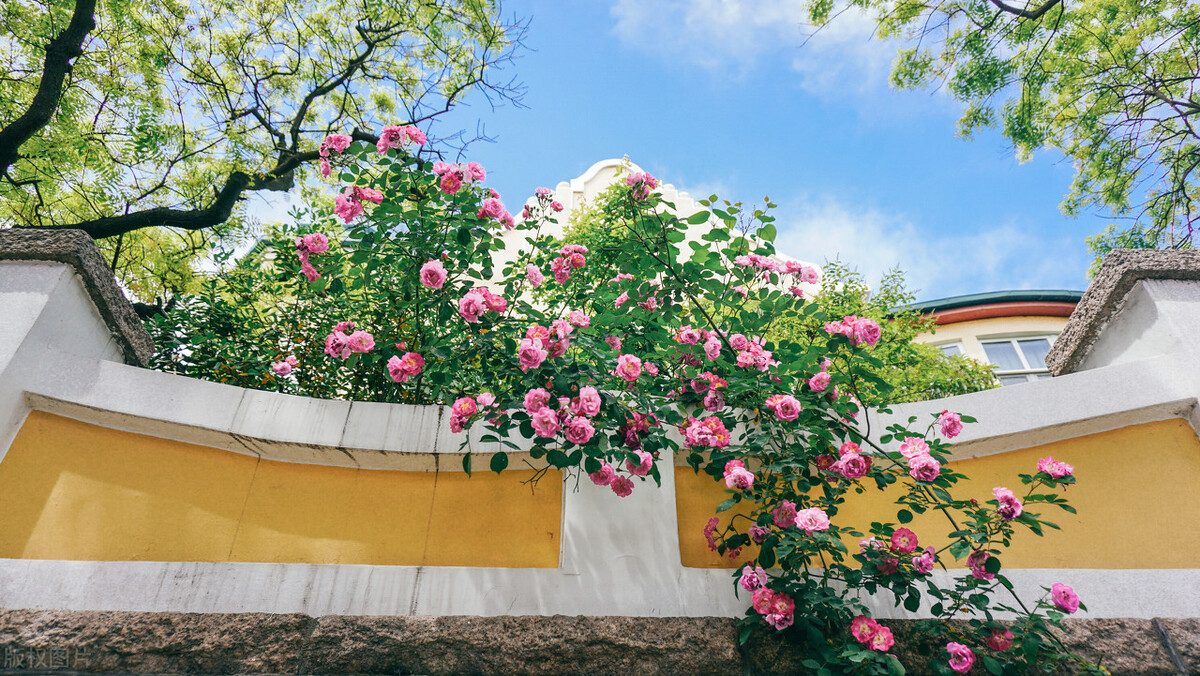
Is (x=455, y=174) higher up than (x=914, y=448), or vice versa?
(x=455, y=174)

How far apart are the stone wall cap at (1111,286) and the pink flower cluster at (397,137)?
148 inches

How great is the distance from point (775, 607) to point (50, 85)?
6.52 m

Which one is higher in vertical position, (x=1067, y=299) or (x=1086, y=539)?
(x=1067, y=299)

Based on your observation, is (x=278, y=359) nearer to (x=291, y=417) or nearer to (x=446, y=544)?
(x=291, y=417)

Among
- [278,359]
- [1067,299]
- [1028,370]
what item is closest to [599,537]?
[278,359]

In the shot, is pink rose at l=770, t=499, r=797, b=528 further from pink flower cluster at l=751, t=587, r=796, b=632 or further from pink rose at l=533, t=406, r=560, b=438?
pink rose at l=533, t=406, r=560, b=438

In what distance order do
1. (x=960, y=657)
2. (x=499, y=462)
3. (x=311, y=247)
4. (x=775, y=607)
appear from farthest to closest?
1. (x=311, y=247)
2. (x=499, y=462)
3. (x=775, y=607)
4. (x=960, y=657)

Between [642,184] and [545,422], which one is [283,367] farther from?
[642,184]

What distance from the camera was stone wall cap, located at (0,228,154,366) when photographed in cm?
266

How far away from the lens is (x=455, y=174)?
2.84m

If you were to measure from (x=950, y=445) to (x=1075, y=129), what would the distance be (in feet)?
23.7

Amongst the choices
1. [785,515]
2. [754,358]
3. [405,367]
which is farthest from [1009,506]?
[405,367]

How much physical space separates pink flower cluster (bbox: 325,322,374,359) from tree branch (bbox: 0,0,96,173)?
403cm

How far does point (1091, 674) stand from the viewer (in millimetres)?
2166
